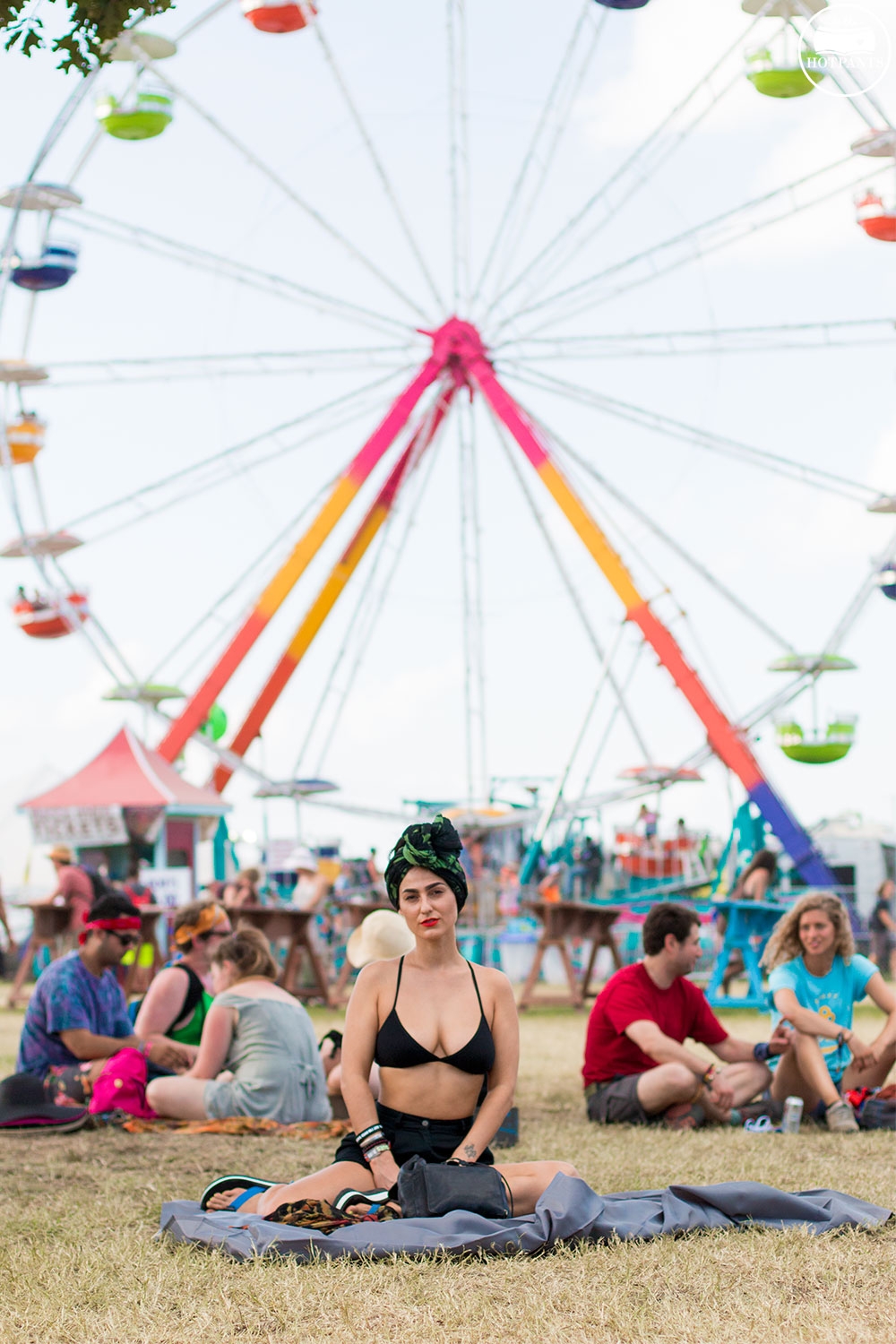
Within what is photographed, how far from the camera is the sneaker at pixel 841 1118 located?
6266 millimetres

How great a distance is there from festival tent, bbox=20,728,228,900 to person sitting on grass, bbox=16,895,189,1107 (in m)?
9.18

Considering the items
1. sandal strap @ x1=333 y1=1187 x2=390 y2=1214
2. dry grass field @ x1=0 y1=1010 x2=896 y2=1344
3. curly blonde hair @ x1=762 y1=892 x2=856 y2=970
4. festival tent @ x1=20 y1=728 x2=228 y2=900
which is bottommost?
dry grass field @ x1=0 y1=1010 x2=896 y2=1344

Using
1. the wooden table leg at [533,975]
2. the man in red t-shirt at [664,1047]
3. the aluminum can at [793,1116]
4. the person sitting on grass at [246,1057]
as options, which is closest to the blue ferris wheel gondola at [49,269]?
the wooden table leg at [533,975]

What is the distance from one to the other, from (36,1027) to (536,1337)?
13.5ft

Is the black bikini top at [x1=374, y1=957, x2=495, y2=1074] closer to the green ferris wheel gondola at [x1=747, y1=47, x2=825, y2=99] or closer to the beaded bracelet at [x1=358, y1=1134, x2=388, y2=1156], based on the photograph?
the beaded bracelet at [x1=358, y1=1134, x2=388, y2=1156]

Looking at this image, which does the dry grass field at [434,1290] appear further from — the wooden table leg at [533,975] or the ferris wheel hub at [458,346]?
the ferris wheel hub at [458,346]

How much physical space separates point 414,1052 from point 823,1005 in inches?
119

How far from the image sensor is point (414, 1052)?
4066mm

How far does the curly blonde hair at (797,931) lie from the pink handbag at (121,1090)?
2.59 meters

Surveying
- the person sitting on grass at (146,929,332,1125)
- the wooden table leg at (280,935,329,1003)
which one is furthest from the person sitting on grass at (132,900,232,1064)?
the wooden table leg at (280,935,329,1003)

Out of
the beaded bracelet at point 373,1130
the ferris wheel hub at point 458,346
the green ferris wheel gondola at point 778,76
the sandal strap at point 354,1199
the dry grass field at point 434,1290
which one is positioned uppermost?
the green ferris wheel gondola at point 778,76

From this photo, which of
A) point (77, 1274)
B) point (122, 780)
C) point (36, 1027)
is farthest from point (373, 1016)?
point (122, 780)

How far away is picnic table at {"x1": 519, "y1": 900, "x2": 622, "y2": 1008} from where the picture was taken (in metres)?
13.6

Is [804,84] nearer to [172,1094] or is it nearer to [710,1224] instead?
[172,1094]
